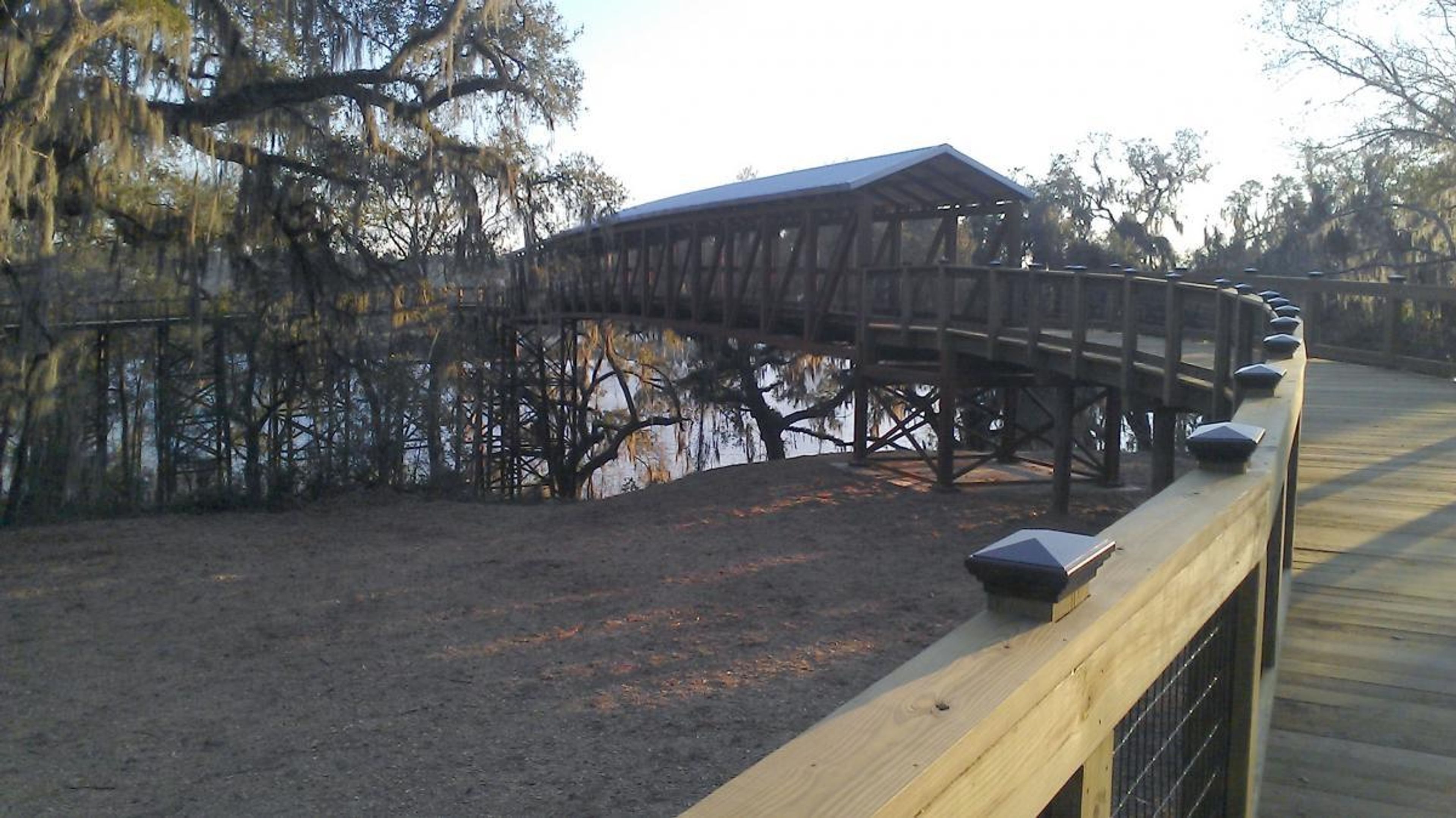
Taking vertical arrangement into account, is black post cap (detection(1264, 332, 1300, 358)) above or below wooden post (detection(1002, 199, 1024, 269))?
below

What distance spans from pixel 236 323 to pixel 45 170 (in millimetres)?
5139

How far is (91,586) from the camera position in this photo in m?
13.1

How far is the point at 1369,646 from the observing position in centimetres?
483

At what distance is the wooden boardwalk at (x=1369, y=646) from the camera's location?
149 inches

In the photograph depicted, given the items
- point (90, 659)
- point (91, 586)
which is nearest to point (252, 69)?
point (91, 586)

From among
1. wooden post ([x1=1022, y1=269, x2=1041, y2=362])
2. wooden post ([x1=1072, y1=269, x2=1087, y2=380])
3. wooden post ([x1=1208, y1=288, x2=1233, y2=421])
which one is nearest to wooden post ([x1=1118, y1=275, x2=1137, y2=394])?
wooden post ([x1=1072, y1=269, x2=1087, y2=380])

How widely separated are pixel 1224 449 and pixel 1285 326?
17.4ft

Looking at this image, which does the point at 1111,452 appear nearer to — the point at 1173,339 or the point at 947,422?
the point at 947,422

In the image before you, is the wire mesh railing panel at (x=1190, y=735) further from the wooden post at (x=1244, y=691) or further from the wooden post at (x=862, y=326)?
the wooden post at (x=862, y=326)

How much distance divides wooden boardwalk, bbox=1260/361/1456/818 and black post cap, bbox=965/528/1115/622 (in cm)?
239

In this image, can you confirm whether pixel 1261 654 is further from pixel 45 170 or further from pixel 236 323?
pixel 236 323

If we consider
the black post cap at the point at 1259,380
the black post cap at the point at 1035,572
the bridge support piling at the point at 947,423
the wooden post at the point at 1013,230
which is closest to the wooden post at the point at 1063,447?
the bridge support piling at the point at 947,423

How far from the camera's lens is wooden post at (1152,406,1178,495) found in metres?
13.3

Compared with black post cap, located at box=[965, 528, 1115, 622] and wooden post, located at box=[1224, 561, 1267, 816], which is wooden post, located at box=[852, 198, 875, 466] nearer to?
wooden post, located at box=[1224, 561, 1267, 816]
